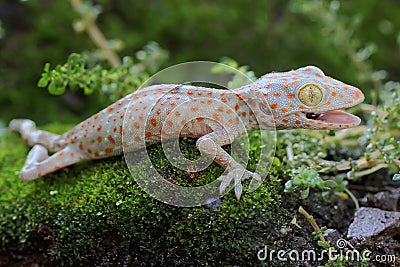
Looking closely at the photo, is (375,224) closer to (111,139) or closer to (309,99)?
(309,99)

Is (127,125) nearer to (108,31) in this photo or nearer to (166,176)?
(166,176)

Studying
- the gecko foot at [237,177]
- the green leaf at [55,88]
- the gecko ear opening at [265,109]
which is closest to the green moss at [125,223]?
the gecko foot at [237,177]

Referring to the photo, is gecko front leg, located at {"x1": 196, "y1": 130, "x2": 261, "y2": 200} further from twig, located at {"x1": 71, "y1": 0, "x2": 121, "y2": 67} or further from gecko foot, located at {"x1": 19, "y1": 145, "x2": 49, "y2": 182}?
twig, located at {"x1": 71, "y1": 0, "x2": 121, "y2": 67}

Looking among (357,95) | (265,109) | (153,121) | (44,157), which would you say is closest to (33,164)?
(44,157)

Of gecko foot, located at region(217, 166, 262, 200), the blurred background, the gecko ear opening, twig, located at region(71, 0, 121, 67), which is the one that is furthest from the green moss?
the blurred background

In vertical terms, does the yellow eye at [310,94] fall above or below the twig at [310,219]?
above

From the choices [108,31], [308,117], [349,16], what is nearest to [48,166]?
[308,117]

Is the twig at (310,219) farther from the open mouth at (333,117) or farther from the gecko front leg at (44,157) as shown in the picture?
the gecko front leg at (44,157)
